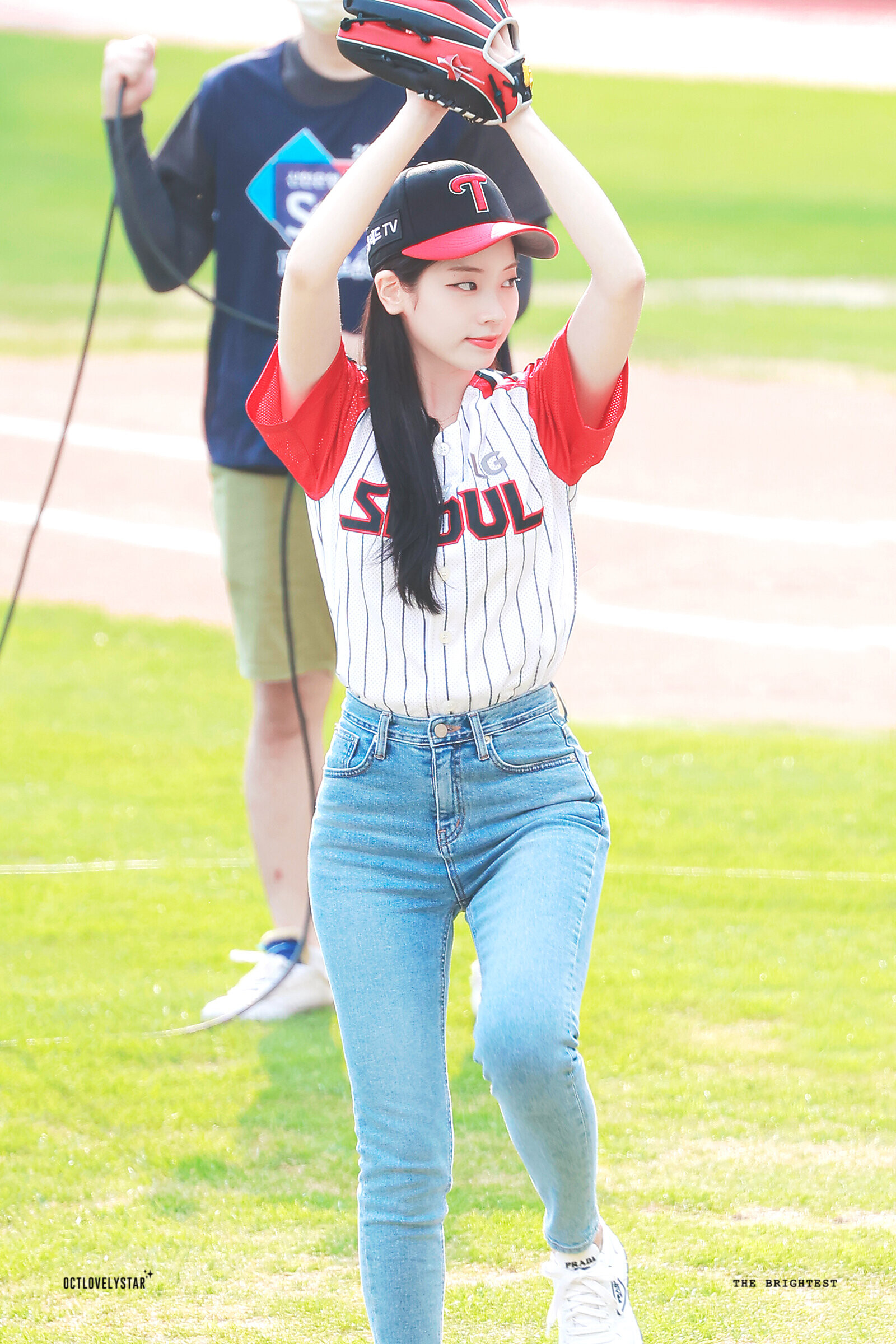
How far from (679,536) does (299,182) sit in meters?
6.08

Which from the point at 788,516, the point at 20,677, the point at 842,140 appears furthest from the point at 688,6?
the point at 20,677

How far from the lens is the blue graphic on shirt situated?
4.02m

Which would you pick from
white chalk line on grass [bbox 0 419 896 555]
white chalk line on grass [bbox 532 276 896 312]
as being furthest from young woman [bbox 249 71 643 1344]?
white chalk line on grass [bbox 532 276 896 312]

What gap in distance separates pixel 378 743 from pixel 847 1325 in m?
1.26

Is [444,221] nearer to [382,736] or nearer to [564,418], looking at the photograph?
[564,418]

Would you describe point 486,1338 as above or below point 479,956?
below

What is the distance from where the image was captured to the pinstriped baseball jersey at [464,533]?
2682 mm

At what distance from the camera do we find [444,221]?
8.98 feet

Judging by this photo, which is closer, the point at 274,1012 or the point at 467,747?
the point at 467,747

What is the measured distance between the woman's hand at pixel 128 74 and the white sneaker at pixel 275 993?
2.03m

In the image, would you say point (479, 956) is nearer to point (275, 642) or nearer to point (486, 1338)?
point (486, 1338)

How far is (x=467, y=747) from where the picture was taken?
8.73 feet

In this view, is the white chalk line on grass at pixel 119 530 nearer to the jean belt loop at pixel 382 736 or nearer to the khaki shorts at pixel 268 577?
the khaki shorts at pixel 268 577

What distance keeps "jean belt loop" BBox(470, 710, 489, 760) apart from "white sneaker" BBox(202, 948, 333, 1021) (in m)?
1.65
